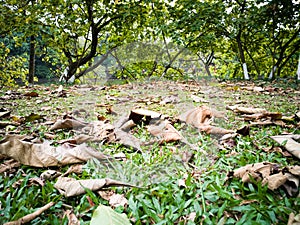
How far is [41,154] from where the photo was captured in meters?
0.98

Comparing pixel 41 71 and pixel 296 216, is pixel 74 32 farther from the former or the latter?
pixel 41 71

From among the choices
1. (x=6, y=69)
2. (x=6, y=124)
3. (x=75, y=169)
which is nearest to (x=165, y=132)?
(x=75, y=169)

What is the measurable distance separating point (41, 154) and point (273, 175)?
90 centimetres

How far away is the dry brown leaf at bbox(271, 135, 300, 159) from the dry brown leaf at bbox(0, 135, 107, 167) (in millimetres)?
810

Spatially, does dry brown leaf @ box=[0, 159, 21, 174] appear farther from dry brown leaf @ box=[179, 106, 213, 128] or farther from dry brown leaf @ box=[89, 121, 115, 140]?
dry brown leaf @ box=[179, 106, 213, 128]

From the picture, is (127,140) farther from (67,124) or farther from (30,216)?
(30,216)

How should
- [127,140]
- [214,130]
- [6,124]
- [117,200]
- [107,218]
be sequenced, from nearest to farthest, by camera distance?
[107,218] < [117,200] < [127,140] < [214,130] < [6,124]

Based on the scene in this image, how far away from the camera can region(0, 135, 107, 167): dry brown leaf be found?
0.96 meters

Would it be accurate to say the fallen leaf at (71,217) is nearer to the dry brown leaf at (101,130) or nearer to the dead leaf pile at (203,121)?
the dry brown leaf at (101,130)

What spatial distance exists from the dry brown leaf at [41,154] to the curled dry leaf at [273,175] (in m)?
0.59

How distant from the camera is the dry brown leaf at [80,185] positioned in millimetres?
805

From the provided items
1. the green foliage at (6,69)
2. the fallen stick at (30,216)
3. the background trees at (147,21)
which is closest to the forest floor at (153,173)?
the fallen stick at (30,216)

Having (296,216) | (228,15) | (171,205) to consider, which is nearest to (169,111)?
(171,205)

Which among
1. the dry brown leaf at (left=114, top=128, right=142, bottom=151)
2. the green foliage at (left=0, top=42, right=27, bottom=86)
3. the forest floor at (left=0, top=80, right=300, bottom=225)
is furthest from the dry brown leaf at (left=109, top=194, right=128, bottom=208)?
the green foliage at (left=0, top=42, right=27, bottom=86)
